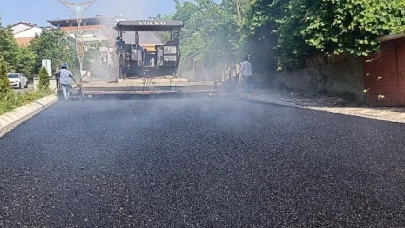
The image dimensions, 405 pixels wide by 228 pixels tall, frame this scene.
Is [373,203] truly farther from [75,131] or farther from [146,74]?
[146,74]

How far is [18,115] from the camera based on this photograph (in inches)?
342

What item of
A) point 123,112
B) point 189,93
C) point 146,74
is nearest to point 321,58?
point 189,93

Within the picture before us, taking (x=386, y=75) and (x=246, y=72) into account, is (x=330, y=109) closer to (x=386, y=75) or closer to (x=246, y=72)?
(x=386, y=75)

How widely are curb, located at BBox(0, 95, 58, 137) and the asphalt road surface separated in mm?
586

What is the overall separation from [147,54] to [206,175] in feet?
35.0

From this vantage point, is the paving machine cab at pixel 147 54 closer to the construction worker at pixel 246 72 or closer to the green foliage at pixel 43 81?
the construction worker at pixel 246 72

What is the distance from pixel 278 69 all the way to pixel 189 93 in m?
4.35

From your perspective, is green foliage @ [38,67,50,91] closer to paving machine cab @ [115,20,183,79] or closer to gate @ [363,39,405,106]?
paving machine cab @ [115,20,183,79]

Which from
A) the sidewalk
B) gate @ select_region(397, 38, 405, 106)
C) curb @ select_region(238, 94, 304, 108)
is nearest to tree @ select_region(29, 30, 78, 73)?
curb @ select_region(238, 94, 304, 108)

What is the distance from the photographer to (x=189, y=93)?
13312 mm

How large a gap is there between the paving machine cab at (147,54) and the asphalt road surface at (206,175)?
22.3 ft

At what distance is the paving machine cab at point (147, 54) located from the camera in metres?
13.7

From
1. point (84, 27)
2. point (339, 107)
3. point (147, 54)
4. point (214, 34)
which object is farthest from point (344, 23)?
point (84, 27)

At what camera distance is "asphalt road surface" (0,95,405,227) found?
277 cm
